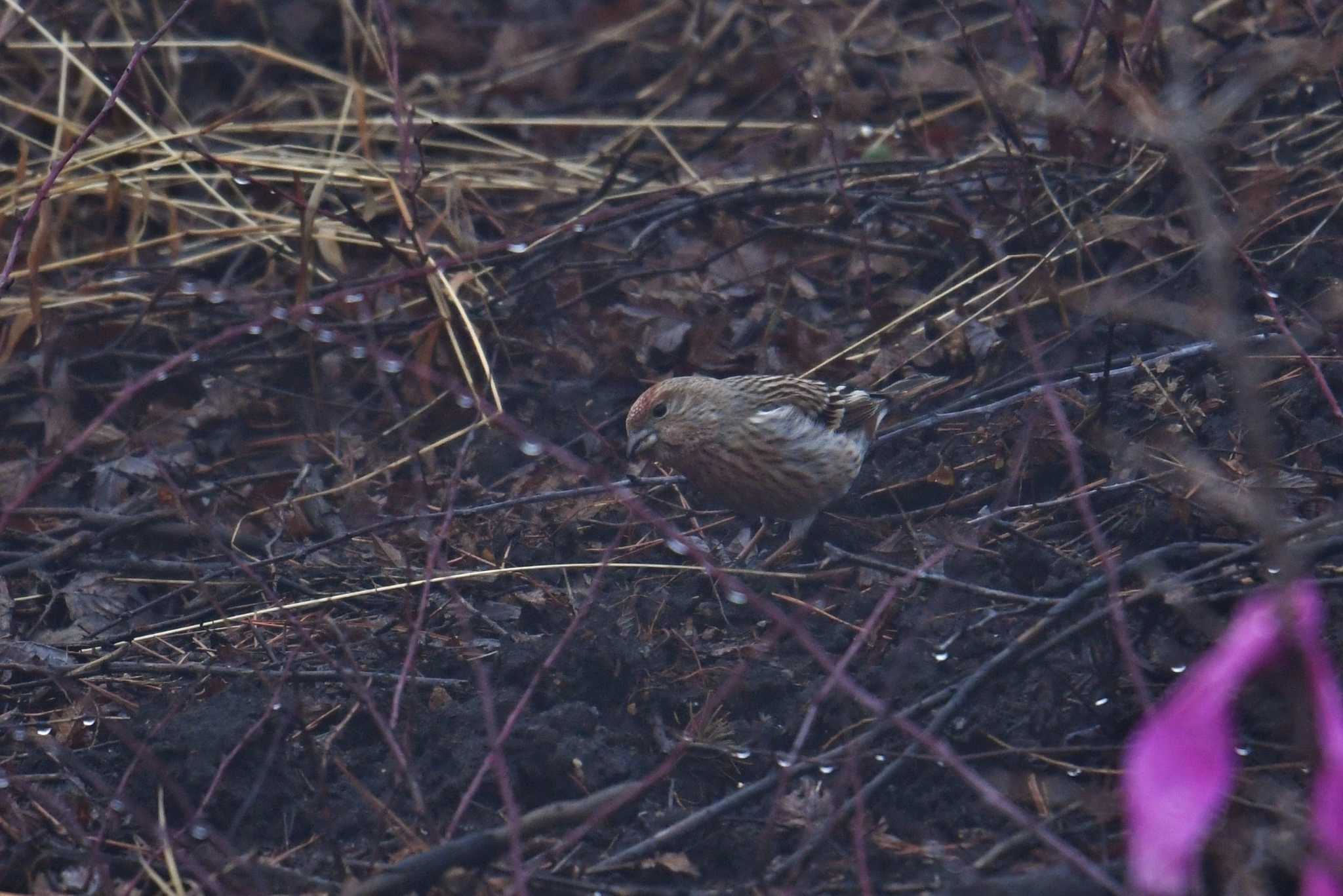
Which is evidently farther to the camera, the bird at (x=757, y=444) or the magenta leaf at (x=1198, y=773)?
the bird at (x=757, y=444)

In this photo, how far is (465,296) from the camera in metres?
5.58

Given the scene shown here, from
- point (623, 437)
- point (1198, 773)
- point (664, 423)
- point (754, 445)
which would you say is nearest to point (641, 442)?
point (664, 423)

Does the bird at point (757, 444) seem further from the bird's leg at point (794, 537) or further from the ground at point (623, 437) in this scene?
the ground at point (623, 437)

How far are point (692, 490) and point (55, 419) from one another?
2.60 meters

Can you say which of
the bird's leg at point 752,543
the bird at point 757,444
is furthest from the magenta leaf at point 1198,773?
the bird's leg at point 752,543

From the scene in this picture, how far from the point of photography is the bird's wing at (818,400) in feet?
15.5

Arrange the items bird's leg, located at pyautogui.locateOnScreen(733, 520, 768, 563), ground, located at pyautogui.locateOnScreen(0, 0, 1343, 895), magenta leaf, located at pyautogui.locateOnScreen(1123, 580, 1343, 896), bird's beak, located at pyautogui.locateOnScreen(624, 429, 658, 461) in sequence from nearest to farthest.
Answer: magenta leaf, located at pyautogui.locateOnScreen(1123, 580, 1343, 896) < ground, located at pyautogui.locateOnScreen(0, 0, 1343, 895) < bird's beak, located at pyautogui.locateOnScreen(624, 429, 658, 461) < bird's leg, located at pyautogui.locateOnScreen(733, 520, 768, 563)

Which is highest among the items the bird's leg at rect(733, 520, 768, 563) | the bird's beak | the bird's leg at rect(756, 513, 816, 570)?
the bird's beak

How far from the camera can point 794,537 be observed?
4684mm

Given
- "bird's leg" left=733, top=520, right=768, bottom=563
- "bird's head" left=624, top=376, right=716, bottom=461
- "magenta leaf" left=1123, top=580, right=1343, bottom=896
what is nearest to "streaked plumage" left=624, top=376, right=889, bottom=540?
"bird's head" left=624, top=376, right=716, bottom=461

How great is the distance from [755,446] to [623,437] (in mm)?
678

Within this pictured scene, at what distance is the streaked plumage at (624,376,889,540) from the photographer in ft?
15.0

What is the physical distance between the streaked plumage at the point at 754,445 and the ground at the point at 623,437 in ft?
0.65

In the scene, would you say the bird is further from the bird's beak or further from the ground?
the ground
